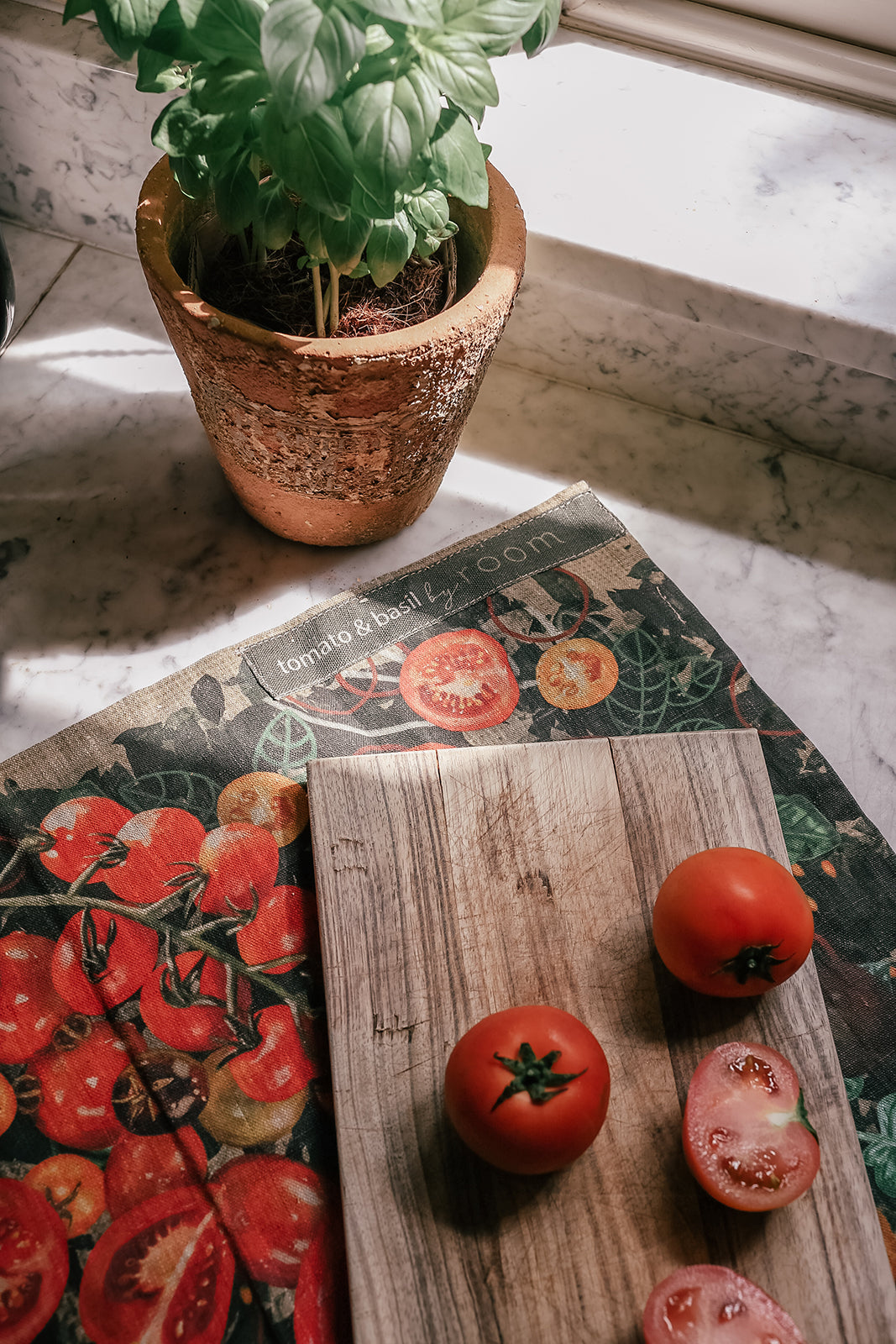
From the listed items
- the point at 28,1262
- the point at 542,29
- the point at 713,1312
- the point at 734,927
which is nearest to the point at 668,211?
the point at 542,29

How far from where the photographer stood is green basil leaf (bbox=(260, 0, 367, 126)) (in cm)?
57

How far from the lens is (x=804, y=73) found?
1.23m

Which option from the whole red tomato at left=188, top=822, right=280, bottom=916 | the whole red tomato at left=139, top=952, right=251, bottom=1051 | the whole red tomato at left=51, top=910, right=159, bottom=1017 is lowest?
the whole red tomato at left=139, top=952, right=251, bottom=1051

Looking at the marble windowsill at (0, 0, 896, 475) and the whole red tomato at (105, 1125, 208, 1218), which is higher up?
the marble windowsill at (0, 0, 896, 475)

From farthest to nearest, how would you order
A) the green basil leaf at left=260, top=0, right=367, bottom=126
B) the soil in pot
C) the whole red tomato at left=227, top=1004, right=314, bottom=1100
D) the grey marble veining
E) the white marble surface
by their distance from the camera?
the grey marble veining → the white marble surface → the soil in pot → the whole red tomato at left=227, top=1004, right=314, bottom=1100 → the green basil leaf at left=260, top=0, right=367, bottom=126

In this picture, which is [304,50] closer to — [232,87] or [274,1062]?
[232,87]

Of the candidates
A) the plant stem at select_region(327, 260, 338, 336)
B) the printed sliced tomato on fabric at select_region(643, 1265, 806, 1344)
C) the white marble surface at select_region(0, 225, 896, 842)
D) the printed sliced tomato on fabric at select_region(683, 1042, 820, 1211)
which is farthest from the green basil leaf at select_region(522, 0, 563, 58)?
the printed sliced tomato on fabric at select_region(643, 1265, 806, 1344)

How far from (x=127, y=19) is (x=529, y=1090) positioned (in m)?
0.74

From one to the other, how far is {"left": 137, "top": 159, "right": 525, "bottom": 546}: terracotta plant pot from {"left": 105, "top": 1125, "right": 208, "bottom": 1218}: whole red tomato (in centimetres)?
58

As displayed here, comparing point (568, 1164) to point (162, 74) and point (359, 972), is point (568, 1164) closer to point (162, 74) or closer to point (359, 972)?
point (359, 972)

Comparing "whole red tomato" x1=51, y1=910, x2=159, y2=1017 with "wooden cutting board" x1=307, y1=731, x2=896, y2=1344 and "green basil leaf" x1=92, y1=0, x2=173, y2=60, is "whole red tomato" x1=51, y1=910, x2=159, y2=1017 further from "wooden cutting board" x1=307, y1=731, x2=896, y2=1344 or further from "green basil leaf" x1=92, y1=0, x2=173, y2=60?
"green basil leaf" x1=92, y1=0, x2=173, y2=60

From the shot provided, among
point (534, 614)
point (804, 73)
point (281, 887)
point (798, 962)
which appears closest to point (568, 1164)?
point (798, 962)

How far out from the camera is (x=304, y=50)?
0.57 metres

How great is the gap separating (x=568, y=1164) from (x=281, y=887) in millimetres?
337
